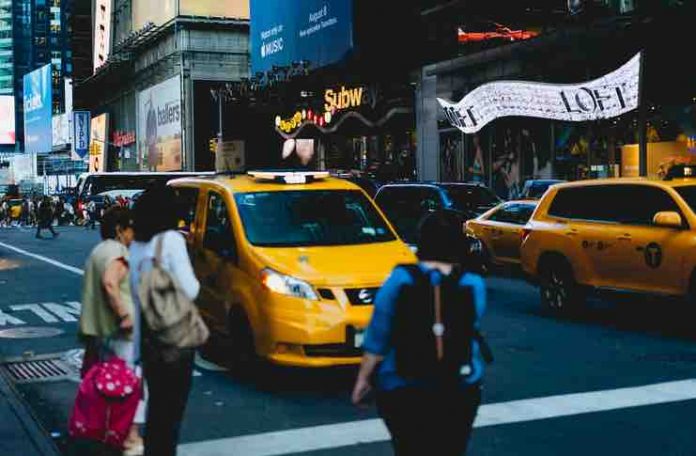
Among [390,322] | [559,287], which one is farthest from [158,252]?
[559,287]

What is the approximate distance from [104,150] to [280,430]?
90505mm

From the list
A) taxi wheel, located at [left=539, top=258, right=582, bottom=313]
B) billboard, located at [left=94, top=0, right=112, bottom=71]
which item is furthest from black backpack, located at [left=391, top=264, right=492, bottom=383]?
billboard, located at [left=94, top=0, right=112, bottom=71]

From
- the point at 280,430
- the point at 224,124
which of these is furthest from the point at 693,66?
the point at 224,124

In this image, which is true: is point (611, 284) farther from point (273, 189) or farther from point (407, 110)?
point (407, 110)

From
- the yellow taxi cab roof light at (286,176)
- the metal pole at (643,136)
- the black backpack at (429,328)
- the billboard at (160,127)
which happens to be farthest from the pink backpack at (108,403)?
the billboard at (160,127)

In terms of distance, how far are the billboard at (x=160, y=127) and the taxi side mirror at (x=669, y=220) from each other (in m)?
61.0

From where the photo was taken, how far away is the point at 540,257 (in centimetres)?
1434

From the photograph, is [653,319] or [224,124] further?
[224,124]

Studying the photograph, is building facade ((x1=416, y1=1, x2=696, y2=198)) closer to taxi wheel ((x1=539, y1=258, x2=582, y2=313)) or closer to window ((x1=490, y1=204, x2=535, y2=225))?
window ((x1=490, y1=204, x2=535, y2=225))

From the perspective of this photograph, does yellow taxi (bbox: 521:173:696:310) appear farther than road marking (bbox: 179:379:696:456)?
Yes

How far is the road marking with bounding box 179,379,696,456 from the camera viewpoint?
7.10 m

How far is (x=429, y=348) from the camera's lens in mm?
4336

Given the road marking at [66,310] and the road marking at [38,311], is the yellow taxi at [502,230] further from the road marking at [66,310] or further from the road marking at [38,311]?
the road marking at [38,311]

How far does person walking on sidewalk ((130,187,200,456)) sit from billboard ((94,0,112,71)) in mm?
89875
